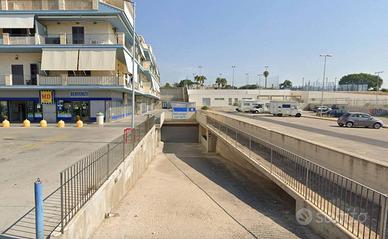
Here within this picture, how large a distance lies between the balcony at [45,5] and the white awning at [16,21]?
3.91 ft

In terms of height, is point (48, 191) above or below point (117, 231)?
above

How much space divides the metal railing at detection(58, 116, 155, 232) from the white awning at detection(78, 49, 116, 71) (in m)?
17.1

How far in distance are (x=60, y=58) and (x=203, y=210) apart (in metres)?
23.2

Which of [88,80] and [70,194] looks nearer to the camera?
[70,194]

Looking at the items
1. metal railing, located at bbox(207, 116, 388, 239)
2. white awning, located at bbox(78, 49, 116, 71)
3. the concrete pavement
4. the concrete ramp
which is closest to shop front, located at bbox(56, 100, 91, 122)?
white awning, located at bbox(78, 49, 116, 71)

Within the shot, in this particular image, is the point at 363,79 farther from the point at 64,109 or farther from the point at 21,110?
the point at 21,110

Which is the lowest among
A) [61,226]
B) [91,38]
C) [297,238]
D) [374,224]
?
[297,238]

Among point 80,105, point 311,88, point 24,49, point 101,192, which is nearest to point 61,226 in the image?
point 101,192

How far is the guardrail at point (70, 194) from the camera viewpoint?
16.4ft

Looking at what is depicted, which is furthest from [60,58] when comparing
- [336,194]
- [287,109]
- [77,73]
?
[287,109]

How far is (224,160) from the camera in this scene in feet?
79.0

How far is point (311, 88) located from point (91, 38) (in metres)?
90.9

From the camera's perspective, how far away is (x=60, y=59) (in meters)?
25.9

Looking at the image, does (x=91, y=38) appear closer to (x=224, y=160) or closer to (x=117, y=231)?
(x=224, y=160)
